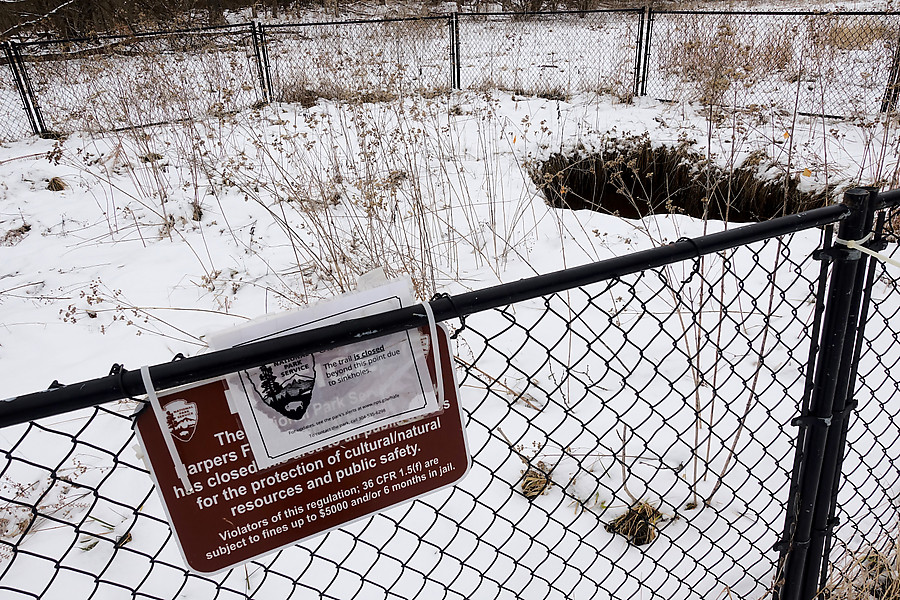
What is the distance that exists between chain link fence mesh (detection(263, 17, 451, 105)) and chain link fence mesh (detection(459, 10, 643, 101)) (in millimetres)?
638

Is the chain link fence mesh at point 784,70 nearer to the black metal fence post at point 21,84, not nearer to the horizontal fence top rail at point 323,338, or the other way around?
the horizontal fence top rail at point 323,338

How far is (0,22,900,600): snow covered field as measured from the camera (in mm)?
1780

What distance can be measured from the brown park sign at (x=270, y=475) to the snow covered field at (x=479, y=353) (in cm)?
14

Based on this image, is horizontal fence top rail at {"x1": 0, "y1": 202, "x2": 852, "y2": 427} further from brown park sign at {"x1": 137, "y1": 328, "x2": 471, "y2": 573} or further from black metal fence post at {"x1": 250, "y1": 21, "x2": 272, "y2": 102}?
black metal fence post at {"x1": 250, "y1": 21, "x2": 272, "y2": 102}

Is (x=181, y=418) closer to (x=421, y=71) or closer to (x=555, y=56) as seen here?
(x=421, y=71)

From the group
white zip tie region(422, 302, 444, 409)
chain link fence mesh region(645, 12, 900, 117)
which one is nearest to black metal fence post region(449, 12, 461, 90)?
chain link fence mesh region(645, 12, 900, 117)

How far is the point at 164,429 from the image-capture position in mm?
869

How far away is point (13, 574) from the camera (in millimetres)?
1925

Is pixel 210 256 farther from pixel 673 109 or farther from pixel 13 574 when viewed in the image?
pixel 673 109

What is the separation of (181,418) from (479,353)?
1.96 metres

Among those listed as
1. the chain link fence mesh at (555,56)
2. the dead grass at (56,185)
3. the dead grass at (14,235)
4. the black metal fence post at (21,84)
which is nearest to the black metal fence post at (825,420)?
the dead grass at (14,235)

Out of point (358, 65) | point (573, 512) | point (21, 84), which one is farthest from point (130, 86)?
point (573, 512)

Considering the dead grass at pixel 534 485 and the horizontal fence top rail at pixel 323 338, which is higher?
the horizontal fence top rail at pixel 323 338

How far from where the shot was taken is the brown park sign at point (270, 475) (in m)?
0.89
